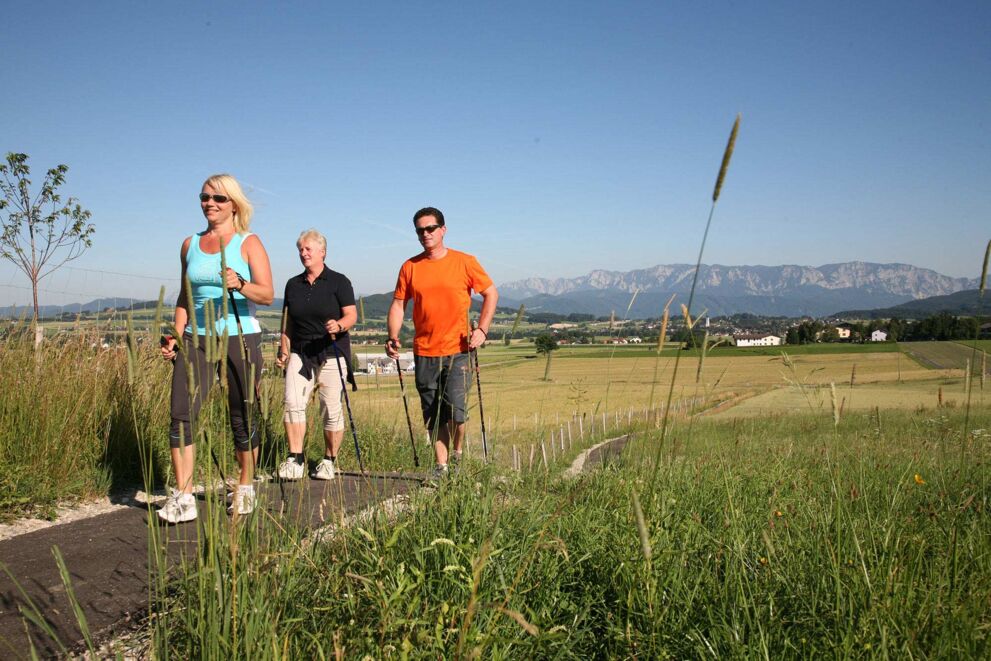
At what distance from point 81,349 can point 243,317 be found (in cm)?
300

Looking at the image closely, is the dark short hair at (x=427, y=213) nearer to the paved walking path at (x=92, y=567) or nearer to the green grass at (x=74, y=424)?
the green grass at (x=74, y=424)

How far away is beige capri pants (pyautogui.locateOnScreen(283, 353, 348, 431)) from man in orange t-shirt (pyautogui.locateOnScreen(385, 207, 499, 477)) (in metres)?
0.62

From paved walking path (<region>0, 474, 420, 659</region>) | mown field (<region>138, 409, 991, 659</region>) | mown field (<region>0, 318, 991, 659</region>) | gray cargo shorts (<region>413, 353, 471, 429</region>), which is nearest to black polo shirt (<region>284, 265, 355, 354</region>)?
gray cargo shorts (<region>413, 353, 471, 429</region>)

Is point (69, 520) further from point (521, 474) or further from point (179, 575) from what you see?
point (521, 474)

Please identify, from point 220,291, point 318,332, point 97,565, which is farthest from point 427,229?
point 97,565

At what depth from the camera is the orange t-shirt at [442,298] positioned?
5.69 metres

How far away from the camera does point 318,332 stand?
229 inches

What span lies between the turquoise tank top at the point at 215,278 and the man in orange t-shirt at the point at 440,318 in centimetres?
144

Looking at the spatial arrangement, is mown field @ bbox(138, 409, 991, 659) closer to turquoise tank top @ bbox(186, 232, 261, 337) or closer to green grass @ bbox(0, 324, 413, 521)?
green grass @ bbox(0, 324, 413, 521)

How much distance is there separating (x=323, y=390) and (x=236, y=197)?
1903 mm

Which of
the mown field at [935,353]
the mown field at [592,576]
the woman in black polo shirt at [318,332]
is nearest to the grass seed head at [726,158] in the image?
the mown field at [592,576]

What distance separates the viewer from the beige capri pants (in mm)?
5659

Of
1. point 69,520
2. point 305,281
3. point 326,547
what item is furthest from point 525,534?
point 305,281

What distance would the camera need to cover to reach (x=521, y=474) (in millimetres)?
3832
